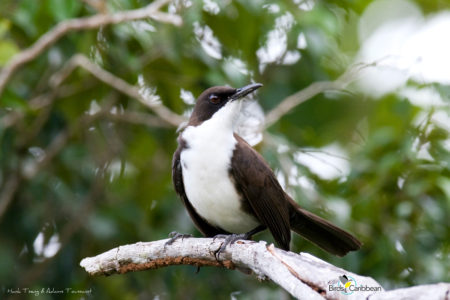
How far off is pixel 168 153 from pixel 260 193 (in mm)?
1988

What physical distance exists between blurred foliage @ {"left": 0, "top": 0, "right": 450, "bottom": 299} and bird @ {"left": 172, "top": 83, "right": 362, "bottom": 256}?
19 centimetres

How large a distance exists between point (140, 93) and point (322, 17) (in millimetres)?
2147

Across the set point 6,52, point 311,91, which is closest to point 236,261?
point 6,52

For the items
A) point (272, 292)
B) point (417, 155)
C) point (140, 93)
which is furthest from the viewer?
point (140, 93)

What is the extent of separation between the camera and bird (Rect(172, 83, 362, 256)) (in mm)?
5316

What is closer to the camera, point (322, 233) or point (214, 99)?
point (322, 233)

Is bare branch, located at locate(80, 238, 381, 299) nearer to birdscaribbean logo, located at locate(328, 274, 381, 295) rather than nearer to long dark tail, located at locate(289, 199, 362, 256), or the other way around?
birdscaribbean logo, located at locate(328, 274, 381, 295)

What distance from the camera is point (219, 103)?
5.69 m

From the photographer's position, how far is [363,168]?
19.3 ft

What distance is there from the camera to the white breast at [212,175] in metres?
5.30

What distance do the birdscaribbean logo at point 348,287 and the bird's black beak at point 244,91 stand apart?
2268 millimetres

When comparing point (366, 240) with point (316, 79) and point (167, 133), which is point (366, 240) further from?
point (167, 133)

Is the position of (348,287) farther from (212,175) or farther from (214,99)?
(214,99)

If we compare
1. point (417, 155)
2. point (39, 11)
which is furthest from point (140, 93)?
point (417, 155)
